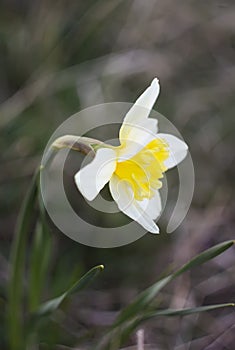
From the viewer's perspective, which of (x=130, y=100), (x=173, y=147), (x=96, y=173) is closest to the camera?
(x=96, y=173)

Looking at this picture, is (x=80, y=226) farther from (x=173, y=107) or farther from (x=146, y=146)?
(x=146, y=146)

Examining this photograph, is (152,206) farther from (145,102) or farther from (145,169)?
(145,102)

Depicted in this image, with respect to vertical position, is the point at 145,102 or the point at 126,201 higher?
the point at 145,102

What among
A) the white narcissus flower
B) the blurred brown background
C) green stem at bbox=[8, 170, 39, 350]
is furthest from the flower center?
the blurred brown background

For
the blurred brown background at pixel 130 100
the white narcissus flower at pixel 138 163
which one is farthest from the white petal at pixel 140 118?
the blurred brown background at pixel 130 100

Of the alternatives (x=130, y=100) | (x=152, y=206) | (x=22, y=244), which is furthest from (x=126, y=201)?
(x=130, y=100)

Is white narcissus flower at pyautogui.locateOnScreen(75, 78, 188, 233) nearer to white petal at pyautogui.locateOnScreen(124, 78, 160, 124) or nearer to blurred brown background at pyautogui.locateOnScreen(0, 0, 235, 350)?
white petal at pyautogui.locateOnScreen(124, 78, 160, 124)
